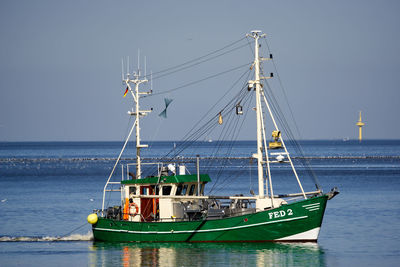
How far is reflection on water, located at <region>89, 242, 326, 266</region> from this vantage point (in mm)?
34219

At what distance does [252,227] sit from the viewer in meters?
36.5

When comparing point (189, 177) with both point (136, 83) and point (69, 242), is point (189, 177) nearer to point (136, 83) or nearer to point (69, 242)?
point (136, 83)

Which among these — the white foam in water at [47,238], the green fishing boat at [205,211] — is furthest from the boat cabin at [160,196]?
the white foam in water at [47,238]

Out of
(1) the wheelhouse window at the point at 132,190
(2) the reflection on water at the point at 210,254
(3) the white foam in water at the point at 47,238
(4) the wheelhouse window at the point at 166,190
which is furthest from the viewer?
(3) the white foam in water at the point at 47,238

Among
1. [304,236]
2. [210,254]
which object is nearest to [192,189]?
[210,254]

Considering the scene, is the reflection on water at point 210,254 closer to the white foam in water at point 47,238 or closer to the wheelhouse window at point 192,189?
the wheelhouse window at point 192,189

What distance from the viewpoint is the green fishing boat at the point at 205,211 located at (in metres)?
36.0

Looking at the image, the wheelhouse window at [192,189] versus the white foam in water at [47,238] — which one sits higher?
the wheelhouse window at [192,189]

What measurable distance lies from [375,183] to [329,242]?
162 feet

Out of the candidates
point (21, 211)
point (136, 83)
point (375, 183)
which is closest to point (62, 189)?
point (21, 211)

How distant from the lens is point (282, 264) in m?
33.9

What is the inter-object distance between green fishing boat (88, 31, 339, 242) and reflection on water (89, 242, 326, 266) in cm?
38

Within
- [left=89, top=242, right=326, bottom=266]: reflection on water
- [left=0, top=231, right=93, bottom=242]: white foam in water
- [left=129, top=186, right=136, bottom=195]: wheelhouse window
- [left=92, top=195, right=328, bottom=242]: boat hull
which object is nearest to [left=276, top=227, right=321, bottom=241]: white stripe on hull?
[left=92, top=195, right=328, bottom=242]: boat hull

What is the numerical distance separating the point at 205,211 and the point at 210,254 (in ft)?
8.67
